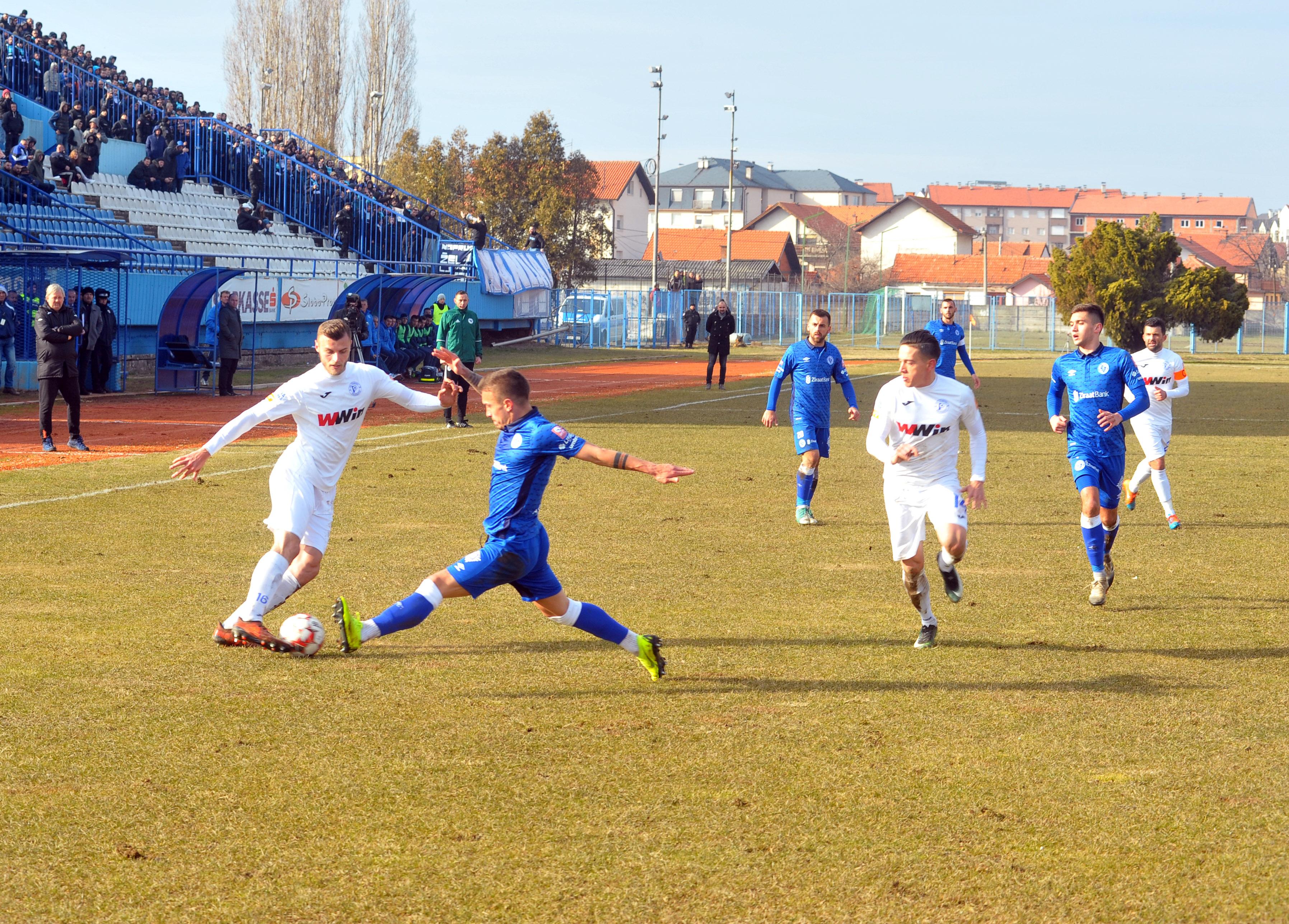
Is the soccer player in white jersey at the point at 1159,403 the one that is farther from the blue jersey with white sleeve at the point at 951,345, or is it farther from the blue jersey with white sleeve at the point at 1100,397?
the blue jersey with white sleeve at the point at 951,345

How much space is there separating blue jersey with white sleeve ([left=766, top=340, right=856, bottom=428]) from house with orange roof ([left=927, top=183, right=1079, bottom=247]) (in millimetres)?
179483

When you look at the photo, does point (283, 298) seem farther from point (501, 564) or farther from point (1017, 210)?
point (1017, 210)

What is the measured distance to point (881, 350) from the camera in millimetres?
52844

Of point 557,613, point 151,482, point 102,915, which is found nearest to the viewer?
point 102,915

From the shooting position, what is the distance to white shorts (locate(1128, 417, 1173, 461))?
40.7 feet

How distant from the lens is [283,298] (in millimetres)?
32156

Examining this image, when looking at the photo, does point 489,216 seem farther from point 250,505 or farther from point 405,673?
point 405,673

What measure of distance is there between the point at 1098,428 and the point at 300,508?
533cm

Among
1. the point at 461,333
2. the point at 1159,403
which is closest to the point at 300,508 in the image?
the point at 1159,403

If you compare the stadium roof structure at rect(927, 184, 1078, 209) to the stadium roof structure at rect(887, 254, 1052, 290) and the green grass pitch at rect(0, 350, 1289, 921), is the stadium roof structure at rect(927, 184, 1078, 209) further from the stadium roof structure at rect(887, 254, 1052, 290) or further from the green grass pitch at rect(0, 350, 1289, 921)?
the green grass pitch at rect(0, 350, 1289, 921)

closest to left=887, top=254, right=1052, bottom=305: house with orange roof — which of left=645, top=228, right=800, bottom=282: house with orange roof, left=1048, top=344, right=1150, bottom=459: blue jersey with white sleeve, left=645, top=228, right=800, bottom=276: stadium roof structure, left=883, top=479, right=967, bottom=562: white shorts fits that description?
left=645, top=228, right=800, bottom=282: house with orange roof

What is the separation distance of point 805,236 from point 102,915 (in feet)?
381

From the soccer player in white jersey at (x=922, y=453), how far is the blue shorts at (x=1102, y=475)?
1776 millimetres

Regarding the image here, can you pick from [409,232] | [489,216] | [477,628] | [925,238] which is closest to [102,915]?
[477,628]
